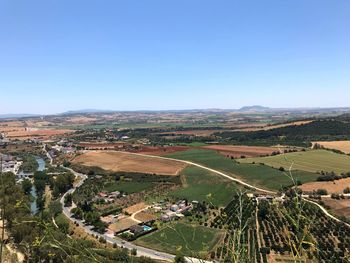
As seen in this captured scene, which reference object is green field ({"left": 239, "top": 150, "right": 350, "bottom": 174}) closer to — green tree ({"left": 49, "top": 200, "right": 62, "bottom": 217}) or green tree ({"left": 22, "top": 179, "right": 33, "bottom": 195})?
green tree ({"left": 49, "top": 200, "right": 62, "bottom": 217})

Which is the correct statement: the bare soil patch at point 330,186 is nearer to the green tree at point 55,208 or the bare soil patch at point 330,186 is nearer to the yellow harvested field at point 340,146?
the yellow harvested field at point 340,146

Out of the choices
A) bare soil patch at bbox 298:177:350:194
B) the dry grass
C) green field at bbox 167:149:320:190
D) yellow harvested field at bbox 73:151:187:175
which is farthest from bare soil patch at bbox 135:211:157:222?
the dry grass

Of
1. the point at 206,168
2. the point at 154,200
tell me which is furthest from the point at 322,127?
the point at 154,200

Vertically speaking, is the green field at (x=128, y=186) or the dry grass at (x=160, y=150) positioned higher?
the dry grass at (x=160, y=150)

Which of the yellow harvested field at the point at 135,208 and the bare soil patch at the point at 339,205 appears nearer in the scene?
the bare soil patch at the point at 339,205

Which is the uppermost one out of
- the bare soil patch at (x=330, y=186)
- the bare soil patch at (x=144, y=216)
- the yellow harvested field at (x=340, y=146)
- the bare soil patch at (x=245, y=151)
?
the yellow harvested field at (x=340, y=146)

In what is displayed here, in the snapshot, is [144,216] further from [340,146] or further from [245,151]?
[340,146]

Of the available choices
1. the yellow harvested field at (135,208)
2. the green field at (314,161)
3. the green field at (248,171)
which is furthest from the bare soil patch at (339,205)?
the yellow harvested field at (135,208)

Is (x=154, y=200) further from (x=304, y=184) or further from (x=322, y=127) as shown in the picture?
(x=322, y=127)
